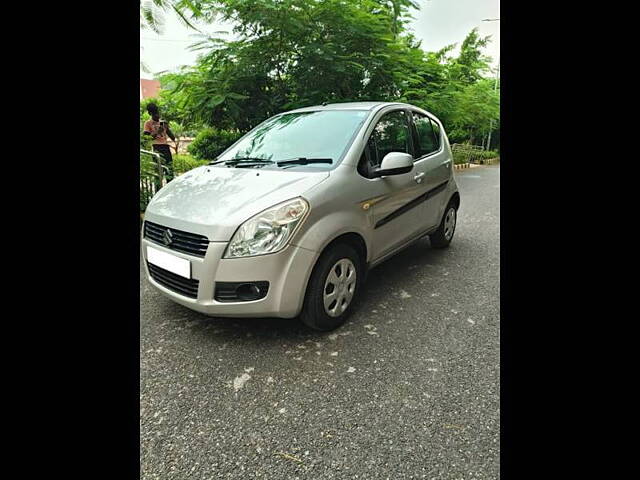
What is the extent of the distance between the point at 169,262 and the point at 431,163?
2631 millimetres

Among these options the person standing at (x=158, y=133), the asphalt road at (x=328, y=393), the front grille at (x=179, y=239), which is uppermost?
the person standing at (x=158, y=133)

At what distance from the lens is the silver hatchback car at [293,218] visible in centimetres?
249

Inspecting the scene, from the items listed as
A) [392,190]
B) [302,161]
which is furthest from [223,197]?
[392,190]

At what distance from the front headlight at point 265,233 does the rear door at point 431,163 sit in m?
1.71

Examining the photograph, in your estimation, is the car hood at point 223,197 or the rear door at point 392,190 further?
the rear door at point 392,190

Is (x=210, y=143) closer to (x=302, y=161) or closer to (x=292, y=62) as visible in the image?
(x=292, y=62)

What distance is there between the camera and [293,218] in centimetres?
254

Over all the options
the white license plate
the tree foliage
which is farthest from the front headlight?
the tree foliage

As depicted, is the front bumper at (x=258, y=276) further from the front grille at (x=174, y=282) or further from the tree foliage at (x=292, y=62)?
the tree foliage at (x=292, y=62)

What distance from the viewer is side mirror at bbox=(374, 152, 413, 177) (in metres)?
3.07

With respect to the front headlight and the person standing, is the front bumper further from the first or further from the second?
the person standing

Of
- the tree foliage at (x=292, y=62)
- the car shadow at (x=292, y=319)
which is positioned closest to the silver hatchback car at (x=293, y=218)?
the car shadow at (x=292, y=319)

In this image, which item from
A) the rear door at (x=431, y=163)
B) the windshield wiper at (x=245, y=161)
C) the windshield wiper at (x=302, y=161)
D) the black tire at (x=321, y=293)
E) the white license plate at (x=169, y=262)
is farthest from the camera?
the rear door at (x=431, y=163)
